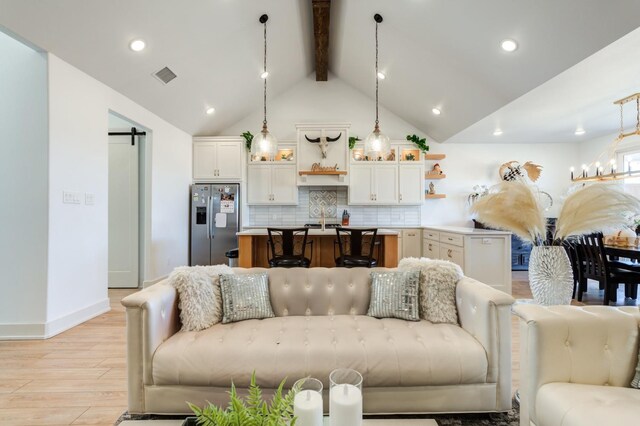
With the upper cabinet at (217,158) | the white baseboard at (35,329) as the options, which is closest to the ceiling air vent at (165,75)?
the upper cabinet at (217,158)

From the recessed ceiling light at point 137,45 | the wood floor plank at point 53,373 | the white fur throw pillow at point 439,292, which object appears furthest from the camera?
the recessed ceiling light at point 137,45

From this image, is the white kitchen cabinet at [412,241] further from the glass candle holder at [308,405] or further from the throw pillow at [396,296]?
the glass candle holder at [308,405]

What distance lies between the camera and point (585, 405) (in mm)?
1115

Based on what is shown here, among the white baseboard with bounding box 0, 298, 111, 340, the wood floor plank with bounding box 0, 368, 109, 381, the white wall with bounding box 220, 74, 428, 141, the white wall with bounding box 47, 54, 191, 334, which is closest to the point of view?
the wood floor plank with bounding box 0, 368, 109, 381

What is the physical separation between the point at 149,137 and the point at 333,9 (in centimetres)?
324

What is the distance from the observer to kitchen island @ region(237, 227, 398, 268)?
3.74 m

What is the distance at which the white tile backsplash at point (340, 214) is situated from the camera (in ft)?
20.0

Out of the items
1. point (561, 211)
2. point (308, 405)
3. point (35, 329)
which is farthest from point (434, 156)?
point (35, 329)

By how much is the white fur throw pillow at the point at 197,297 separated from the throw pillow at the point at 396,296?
3.42ft

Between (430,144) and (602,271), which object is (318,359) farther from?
(430,144)

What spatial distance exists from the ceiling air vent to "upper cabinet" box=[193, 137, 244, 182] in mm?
1736

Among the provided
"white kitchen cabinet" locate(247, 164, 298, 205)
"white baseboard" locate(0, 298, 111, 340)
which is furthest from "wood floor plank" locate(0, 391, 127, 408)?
"white kitchen cabinet" locate(247, 164, 298, 205)

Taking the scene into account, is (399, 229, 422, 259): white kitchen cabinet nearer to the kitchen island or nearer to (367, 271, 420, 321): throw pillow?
the kitchen island

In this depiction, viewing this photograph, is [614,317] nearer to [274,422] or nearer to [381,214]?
[274,422]
